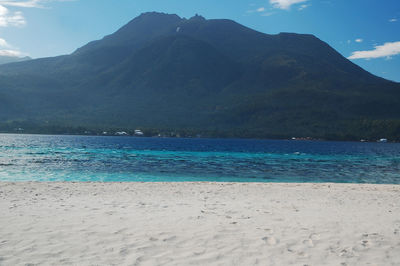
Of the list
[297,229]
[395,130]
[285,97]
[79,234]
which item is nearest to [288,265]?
[297,229]

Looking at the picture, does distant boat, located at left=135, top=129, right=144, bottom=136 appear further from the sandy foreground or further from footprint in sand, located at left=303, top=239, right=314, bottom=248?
footprint in sand, located at left=303, top=239, right=314, bottom=248

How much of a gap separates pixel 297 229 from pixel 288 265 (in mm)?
2754

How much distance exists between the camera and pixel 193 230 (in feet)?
28.9

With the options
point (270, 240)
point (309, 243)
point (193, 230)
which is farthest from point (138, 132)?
point (309, 243)

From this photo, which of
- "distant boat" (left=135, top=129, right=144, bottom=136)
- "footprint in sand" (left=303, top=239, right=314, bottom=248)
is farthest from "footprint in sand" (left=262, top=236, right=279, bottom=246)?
"distant boat" (left=135, top=129, right=144, bottom=136)

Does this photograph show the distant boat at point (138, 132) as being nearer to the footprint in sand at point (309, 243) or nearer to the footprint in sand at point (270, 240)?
the footprint in sand at point (270, 240)

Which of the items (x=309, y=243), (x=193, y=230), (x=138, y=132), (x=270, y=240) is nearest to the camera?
(x=309, y=243)

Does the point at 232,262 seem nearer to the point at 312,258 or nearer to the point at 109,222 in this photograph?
the point at 312,258

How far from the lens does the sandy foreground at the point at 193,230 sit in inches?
269

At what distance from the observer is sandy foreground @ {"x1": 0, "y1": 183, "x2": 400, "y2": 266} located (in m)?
6.84

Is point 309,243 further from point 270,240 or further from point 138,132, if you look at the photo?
point 138,132

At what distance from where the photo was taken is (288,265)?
6551mm

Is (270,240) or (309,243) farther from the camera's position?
(270,240)

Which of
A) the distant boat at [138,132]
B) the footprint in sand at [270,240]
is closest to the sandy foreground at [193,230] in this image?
the footprint in sand at [270,240]
